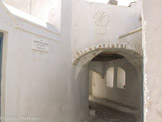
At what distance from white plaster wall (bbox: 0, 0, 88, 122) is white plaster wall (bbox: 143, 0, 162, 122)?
2.36 meters

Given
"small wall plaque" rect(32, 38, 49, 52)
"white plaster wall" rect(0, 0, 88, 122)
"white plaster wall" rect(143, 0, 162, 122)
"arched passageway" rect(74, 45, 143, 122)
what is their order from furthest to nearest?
"arched passageway" rect(74, 45, 143, 122) < "small wall plaque" rect(32, 38, 49, 52) < "white plaster wall" rect(0, 0, 88, 122) < "white plaster wall" rect(143, 0, 162, 122)

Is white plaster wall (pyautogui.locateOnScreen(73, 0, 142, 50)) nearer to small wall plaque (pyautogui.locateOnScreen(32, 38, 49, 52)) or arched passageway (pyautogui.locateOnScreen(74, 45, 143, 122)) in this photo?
arched passageway (pyautogui.locateOnScreen(74, 45, 143, 122))

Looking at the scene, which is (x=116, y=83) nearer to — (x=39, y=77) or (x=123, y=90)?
(x=123, y=90)

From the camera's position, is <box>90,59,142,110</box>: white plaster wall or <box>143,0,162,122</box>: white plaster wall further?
<box>90,59,142,110</box>: white plaster wall

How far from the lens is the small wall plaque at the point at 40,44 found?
3.27 m

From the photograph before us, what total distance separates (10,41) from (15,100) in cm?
99

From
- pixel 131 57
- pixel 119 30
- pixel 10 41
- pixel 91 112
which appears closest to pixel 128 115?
pixel 91 112

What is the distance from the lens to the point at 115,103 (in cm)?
902

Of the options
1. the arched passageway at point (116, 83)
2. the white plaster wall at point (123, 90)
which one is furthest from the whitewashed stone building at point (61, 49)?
the white plaster wall at point (123, 90)

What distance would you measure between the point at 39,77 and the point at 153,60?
2.93m

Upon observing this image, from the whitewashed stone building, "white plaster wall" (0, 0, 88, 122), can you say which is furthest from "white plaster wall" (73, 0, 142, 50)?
"white plaster wall" (0, 0, 88, 122)

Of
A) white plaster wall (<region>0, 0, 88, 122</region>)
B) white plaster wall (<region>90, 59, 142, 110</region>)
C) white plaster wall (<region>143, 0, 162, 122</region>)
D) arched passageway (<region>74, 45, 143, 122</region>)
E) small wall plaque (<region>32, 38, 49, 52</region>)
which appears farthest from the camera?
white plaster wall (<region>90, 59, 142, 110</region>)

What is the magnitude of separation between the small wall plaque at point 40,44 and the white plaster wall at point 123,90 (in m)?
4.11

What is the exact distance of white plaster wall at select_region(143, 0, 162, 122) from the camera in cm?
73
